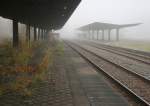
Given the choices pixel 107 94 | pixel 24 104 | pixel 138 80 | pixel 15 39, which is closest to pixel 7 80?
pixel 24 104

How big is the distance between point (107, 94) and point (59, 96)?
1850mm

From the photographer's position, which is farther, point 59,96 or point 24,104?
point 59,96

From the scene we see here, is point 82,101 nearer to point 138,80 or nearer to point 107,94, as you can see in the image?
point 107,94

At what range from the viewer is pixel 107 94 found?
388 inches

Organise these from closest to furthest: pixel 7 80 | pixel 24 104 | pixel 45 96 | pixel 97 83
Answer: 1. pixel 24 104
2. pixel 45 96
3. pixel 7 80
4. pixel 97 83

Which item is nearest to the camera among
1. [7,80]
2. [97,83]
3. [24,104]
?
[24,104]

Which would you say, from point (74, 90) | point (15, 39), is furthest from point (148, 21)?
point (74, 90)

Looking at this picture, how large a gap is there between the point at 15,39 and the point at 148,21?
15922 centimetres

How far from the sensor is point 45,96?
919cm

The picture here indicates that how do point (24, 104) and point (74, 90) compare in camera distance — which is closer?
point (24, 104)

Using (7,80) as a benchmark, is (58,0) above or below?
above

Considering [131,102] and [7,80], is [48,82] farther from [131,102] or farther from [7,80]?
[131,102]

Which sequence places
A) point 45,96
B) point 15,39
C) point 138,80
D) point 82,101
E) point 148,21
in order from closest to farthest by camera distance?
point 82,101, point 45,96, point 138,80, point 15,39, point 148,21

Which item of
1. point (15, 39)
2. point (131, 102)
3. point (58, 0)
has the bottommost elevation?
point (131, 102)
